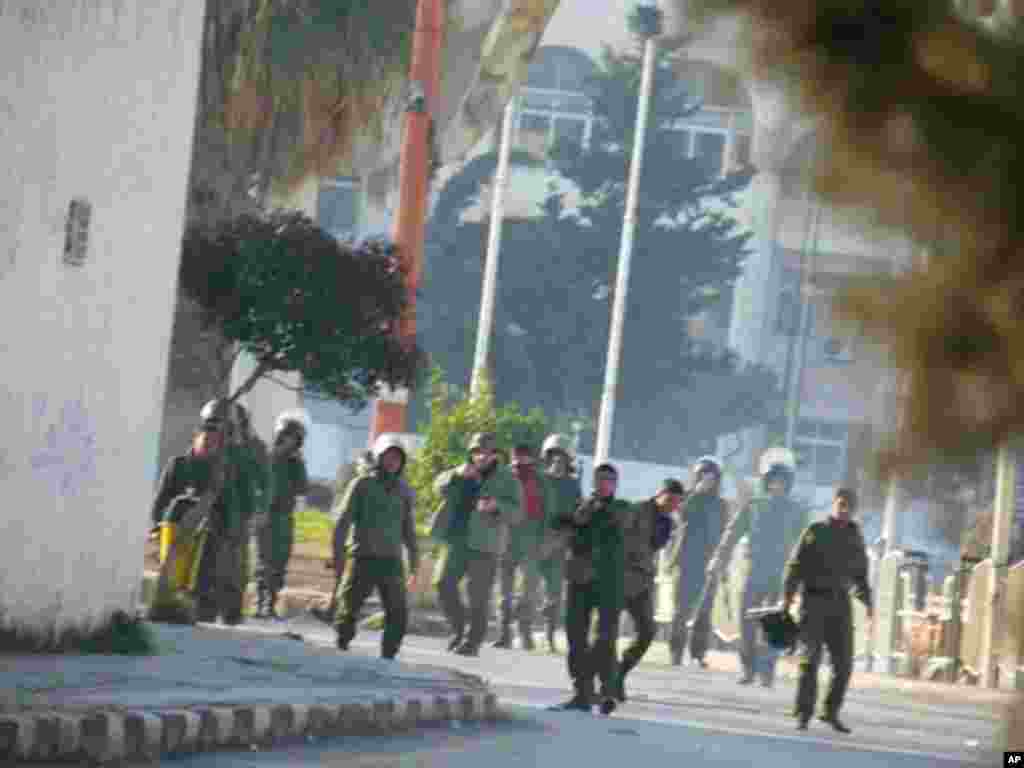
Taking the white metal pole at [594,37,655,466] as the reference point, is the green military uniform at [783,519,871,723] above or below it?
below

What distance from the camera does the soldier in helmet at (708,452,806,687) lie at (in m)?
24.2

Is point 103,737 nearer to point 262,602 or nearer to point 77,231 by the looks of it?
point 77,231

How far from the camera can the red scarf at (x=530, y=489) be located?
80.6 feet

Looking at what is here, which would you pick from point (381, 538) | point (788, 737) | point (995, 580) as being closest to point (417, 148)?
point (381, 538)

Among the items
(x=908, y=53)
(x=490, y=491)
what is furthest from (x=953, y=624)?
(x=908, y=53)

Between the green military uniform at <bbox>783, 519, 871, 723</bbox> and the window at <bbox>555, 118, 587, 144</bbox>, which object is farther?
the window at <bbox>555, 118, 587, 144</bbox>

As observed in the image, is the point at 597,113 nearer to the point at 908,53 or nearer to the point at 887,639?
the point at 887,639

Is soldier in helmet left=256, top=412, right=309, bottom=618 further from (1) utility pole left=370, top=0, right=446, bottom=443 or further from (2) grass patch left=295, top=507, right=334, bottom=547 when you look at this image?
(2) grass patch left=295, top=507, right=334, bottom=547

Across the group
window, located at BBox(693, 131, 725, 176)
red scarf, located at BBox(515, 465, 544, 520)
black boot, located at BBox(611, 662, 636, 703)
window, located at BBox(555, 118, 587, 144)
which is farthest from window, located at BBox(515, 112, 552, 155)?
black boot, located at BBox(611, 662, 636, 703)

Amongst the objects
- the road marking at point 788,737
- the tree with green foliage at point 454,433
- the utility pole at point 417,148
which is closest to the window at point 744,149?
the road marking at point 788,737

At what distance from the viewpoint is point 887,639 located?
29.0 meters

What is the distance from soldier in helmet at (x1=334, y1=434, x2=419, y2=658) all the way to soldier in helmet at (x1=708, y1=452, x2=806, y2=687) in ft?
18.9

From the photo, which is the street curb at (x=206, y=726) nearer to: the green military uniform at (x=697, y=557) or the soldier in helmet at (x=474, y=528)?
the soldier in helmet at (x=474, y=528)

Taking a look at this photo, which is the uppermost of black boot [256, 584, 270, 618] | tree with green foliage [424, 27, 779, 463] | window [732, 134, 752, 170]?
tree with green foliage [424, 27, 779, 463]
